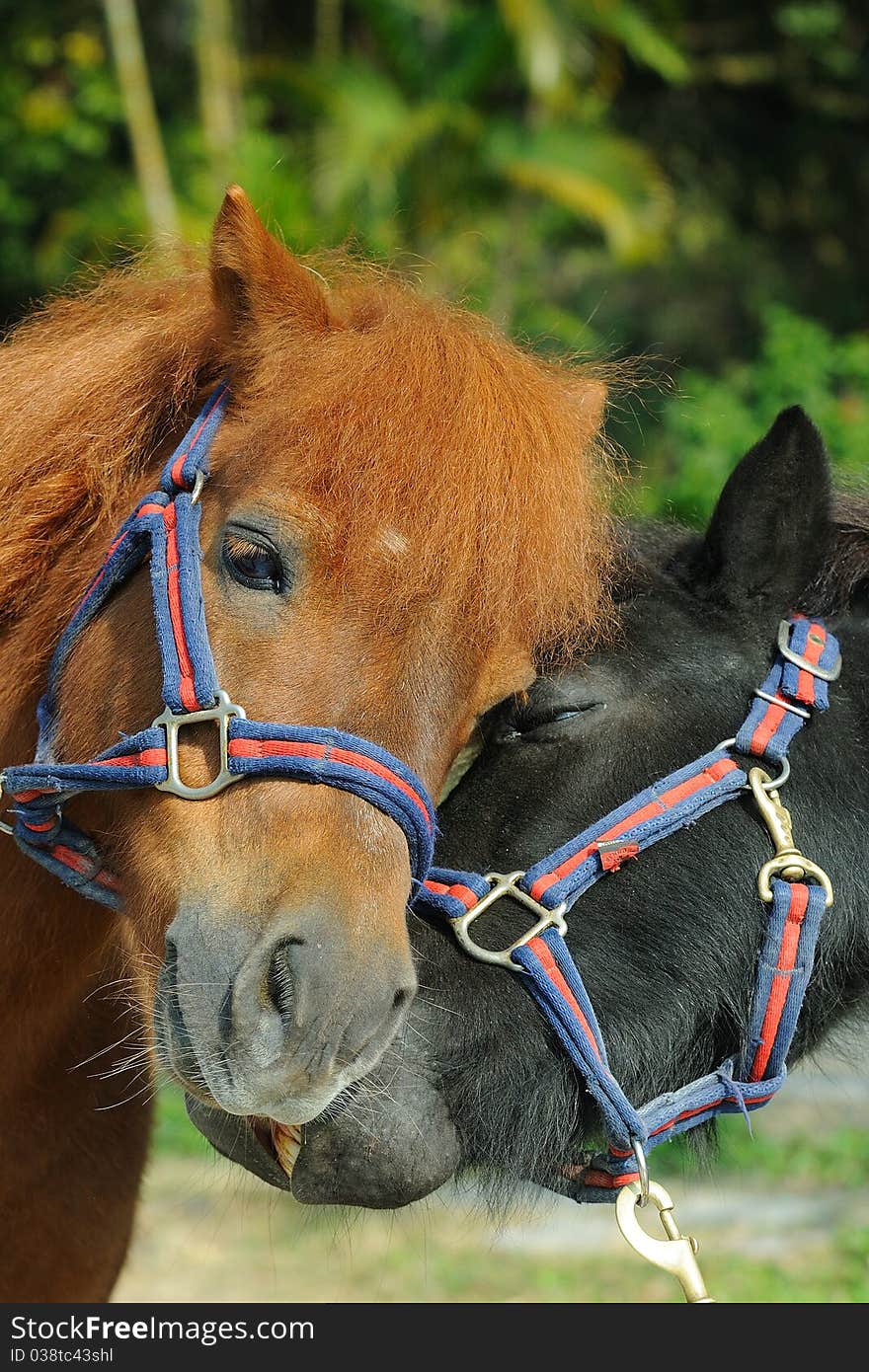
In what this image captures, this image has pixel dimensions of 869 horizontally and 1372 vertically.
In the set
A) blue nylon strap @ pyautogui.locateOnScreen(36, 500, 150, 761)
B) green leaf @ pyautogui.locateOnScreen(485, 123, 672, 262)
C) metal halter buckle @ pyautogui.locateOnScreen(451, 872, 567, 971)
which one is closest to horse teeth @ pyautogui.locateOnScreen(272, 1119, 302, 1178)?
metal halter buckle @ pyautogui.locateOnScreen(451, 872, 567, 971)

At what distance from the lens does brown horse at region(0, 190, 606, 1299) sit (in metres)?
1.92

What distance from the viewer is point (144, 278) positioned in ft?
9.33

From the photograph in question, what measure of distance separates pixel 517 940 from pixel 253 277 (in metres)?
1.32

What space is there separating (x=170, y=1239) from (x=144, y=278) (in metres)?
4.39

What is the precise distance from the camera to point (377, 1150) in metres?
2.21

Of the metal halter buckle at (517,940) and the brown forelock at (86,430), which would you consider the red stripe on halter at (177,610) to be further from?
the metal halter buckle at (517,940)

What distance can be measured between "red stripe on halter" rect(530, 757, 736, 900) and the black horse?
65 millimetres

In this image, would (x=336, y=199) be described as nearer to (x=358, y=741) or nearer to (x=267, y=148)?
(x=267, y=148)

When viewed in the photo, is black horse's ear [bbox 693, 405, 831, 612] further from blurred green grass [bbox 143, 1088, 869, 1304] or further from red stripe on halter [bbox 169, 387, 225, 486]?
blurred green grass [bbox 143, 1088, 869, 1304]

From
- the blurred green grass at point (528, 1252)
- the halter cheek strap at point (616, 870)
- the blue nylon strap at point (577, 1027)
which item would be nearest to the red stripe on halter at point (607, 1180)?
the halter cheek strap at point (616, 870)

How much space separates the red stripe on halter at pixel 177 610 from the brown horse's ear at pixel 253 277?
15.9 inches

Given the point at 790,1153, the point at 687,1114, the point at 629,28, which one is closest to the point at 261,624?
the point at 687,1114

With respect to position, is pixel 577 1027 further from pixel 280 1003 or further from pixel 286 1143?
pixel 280 1003
